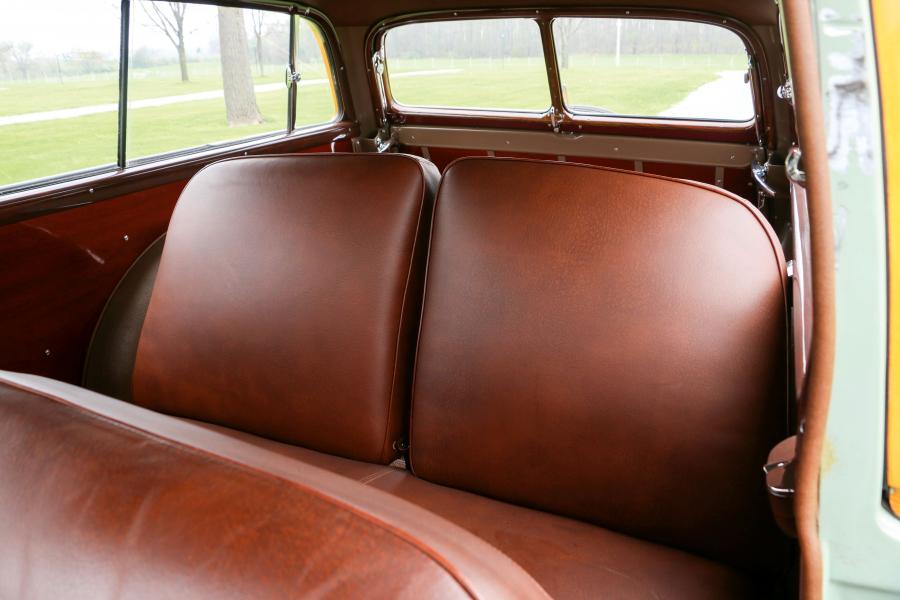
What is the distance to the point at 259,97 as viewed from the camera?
366 centimetres

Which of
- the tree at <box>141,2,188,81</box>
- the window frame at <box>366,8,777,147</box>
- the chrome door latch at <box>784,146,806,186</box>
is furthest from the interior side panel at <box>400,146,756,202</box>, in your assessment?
the chrome door latch at <box>784,146,806,186</box>

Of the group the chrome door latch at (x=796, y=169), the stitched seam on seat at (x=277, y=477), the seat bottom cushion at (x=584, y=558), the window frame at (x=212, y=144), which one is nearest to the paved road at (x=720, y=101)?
the window frame at (x=212, y=144)

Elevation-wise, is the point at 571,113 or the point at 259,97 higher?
the point at 259,97

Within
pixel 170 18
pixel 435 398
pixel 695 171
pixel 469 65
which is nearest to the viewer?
pixel 435 398

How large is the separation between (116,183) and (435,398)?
159 cm

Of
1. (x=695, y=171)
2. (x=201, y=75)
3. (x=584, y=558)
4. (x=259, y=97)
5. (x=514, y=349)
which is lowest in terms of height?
(x=584, y=558)

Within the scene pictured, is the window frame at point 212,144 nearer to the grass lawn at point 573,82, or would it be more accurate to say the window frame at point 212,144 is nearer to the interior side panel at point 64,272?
the interior side panel at point 64,272

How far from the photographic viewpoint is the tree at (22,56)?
7.25 feet

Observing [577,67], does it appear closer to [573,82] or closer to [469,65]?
[573,82]

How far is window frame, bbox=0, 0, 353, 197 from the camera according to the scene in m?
2.26

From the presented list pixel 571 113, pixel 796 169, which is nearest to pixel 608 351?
pixel 796 169

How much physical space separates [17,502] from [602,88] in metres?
3.48

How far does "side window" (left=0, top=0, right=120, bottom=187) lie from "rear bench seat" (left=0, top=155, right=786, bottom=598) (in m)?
0.90

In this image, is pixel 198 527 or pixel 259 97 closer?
pixel 198 527
